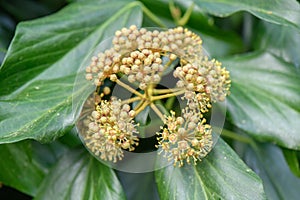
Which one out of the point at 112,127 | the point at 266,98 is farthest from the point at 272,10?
the point at 112,127

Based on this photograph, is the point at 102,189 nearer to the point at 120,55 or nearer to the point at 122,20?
the point at 120,55

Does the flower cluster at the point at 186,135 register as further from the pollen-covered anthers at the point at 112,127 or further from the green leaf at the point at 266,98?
the green leaf at the point at 266,98

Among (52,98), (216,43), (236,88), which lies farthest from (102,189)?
(216,43)

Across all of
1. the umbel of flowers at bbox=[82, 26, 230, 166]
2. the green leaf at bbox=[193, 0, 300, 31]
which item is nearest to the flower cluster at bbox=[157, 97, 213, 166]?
the umbel of flowers at bbox=[82, 26, 230, 166]

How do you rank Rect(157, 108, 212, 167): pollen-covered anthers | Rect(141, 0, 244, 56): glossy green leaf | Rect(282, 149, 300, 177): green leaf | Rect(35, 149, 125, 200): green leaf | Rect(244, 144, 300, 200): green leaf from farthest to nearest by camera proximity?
Rect(141, 0, 244, 56): glossy green leaf → Rect(244, 144, 300, 200): green leaf → Rect(282, 149, 300, 177): green leaf → Rect(35, 149, 125, 200): green leaf → Rect(157, 108, 212, 167): pollen-covered anthers

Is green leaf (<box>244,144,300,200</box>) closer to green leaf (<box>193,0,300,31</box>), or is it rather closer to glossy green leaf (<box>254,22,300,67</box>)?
glossy green leaf (<box>254,22,300,67</box>)

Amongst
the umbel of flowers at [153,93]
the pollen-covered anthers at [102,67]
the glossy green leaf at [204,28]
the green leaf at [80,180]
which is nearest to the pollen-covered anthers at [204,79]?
the umbel of flowers at [153,93]

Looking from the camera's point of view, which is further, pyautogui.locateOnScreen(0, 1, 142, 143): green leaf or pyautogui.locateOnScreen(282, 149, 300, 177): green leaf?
pyautogui.locateOnScreen(282, 149, 300, 177): green leaf

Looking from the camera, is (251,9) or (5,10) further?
(5,10)
